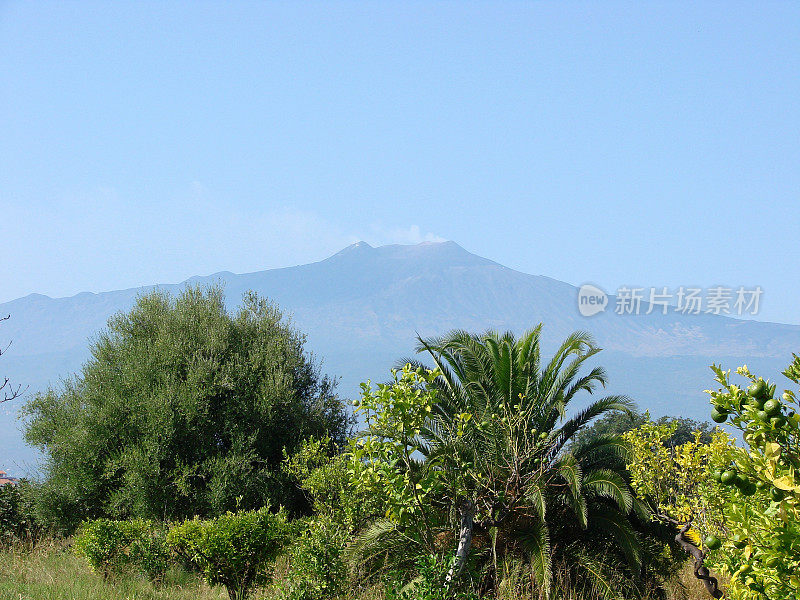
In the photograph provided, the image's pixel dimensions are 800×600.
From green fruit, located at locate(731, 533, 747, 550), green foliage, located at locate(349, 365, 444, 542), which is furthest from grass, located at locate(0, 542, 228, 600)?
green fruit, located at locate(731, 533, 747, 550)

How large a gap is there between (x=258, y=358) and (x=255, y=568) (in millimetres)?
7743

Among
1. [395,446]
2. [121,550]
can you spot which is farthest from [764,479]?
[121,550]

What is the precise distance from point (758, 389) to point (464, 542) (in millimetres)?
5308

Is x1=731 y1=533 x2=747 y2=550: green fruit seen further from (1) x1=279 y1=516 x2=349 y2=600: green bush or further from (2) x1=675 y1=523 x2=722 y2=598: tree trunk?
(1) x1=279 y1=516 x2=349 y2=600: green bush

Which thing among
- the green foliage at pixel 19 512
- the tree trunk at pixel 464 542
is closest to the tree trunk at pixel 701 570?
the tree trunk at pixel 464 542

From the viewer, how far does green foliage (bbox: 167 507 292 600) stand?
9.55 metres

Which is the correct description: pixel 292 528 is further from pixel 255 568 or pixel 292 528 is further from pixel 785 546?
pixel 785 546

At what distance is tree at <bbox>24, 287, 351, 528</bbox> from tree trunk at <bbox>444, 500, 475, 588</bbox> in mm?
8891

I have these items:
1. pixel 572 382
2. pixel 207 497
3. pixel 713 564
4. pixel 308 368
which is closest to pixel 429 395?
pixel 713 564

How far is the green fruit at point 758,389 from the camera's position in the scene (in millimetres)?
3007

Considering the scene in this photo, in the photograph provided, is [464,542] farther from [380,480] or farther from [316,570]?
[316,570]

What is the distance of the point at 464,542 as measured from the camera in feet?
25.2

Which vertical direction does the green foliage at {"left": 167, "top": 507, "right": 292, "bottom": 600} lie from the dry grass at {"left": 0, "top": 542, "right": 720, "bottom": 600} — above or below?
above

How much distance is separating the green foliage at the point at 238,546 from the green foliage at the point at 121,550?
182 cm
